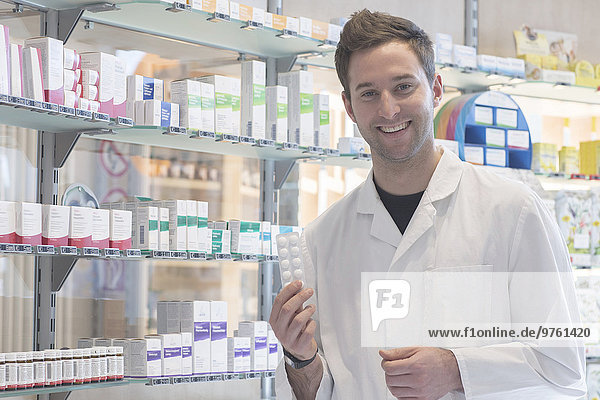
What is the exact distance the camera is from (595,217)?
484 cm

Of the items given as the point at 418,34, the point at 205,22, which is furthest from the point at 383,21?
the point at 205,22

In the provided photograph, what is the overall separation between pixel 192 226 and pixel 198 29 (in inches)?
36.0

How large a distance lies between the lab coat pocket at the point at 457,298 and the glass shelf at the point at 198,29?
1957 millimetres

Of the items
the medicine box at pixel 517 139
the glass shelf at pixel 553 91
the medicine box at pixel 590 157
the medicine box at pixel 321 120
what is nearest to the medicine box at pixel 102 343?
the medicine box at pixel 321 120

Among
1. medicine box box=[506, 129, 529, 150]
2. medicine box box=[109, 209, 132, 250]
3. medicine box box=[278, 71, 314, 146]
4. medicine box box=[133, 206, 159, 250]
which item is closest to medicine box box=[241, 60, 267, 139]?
medicine box box=[278, 71, 314, 146]

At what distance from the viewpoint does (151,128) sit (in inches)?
134

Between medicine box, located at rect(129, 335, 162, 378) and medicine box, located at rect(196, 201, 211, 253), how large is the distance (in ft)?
1.37

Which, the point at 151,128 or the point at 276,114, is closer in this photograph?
the point at 151,128

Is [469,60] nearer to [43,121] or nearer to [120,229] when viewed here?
[120,229]

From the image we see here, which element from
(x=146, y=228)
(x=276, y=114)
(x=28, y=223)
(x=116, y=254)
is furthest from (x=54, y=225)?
(x=276, y=114)

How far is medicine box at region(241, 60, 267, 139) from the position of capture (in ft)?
12.4

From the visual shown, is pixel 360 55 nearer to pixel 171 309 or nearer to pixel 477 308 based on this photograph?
pixel 477 308

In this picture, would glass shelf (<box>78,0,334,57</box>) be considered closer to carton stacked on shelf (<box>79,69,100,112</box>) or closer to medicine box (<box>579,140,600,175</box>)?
carton stacked on shelf (<box>79,69,100,112</box>)

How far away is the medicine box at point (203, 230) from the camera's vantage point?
3588mm
